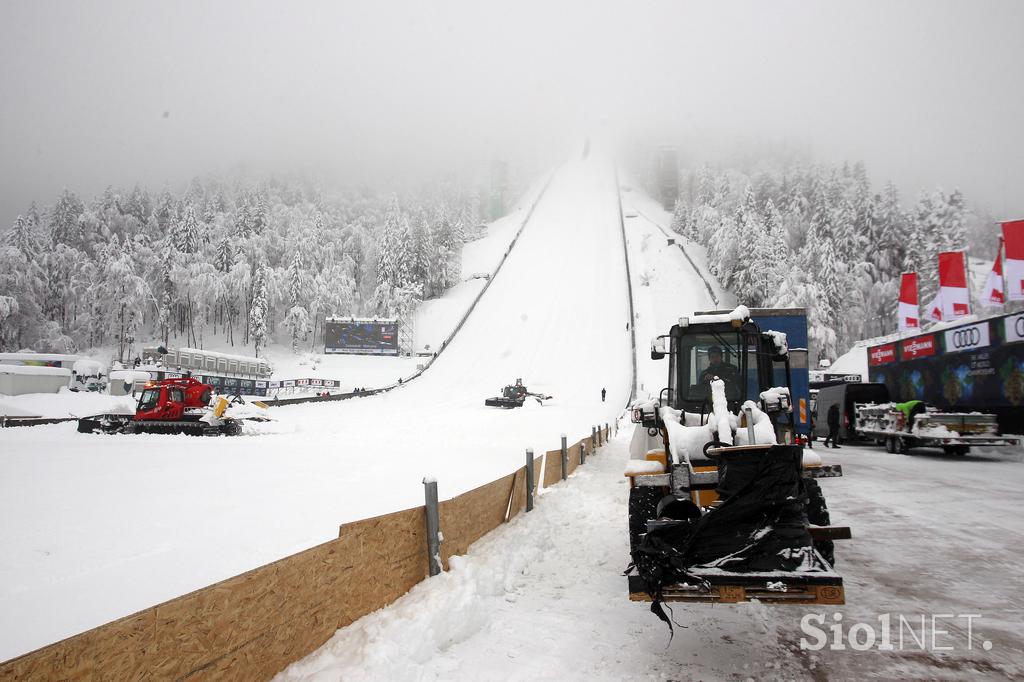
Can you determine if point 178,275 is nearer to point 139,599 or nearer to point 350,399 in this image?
point 350,399

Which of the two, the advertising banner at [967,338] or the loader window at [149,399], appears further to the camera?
the advertising banner at [967,338]

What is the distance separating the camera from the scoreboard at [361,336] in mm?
53594

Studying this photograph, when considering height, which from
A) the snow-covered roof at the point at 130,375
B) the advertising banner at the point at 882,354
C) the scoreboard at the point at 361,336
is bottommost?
the snow-covered roof at the point at 130,375

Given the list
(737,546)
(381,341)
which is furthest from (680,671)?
(381,341)

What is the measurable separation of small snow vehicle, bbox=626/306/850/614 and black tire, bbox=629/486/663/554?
0.03ft

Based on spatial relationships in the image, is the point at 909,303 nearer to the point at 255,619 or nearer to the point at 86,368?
the point at 255,619

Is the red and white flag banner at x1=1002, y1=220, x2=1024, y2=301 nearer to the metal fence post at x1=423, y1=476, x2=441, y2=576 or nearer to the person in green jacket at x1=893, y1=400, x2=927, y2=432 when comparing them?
the person in green jacket at x1=893, y1=400, x2=927, y2=432

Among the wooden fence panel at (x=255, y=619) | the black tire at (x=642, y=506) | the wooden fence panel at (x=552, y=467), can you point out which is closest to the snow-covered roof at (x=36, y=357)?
the wooden fence panel at (x=552, y=467)

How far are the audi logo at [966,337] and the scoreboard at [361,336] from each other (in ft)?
143

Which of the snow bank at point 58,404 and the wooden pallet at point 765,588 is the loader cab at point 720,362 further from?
the snow bank at point 58,404

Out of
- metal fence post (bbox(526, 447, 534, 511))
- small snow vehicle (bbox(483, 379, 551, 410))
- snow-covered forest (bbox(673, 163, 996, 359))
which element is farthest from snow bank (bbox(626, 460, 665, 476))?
snow-covered forest (bbox(673, 163, 996, 359))

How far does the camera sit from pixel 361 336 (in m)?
53.7

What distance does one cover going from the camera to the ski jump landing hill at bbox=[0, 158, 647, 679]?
2.68 metres

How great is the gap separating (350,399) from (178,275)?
31.7 meters
